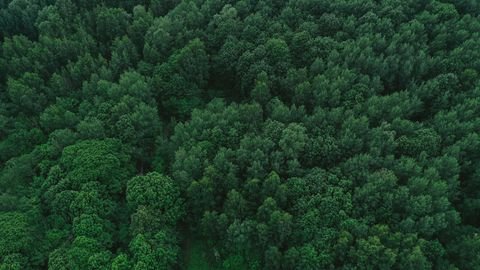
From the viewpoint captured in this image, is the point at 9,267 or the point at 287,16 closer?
the point at 9,267

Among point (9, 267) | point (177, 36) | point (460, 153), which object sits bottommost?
point (9, 267)

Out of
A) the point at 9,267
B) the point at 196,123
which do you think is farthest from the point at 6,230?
the point at 196,123

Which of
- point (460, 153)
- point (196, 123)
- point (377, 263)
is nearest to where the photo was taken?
point (377, 263)

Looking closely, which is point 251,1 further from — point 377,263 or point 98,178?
point 377,263

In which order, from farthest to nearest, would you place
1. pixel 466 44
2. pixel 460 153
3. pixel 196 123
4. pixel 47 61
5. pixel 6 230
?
pixel 47 61
pixel 466 44
pixel 196 123
pixel 460 153
pixel 6 230

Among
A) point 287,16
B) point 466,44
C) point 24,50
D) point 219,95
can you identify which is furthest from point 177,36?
point 466,44

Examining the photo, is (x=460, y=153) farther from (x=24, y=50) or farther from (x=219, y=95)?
(x=24, y=50)

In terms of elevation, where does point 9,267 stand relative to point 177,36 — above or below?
below
